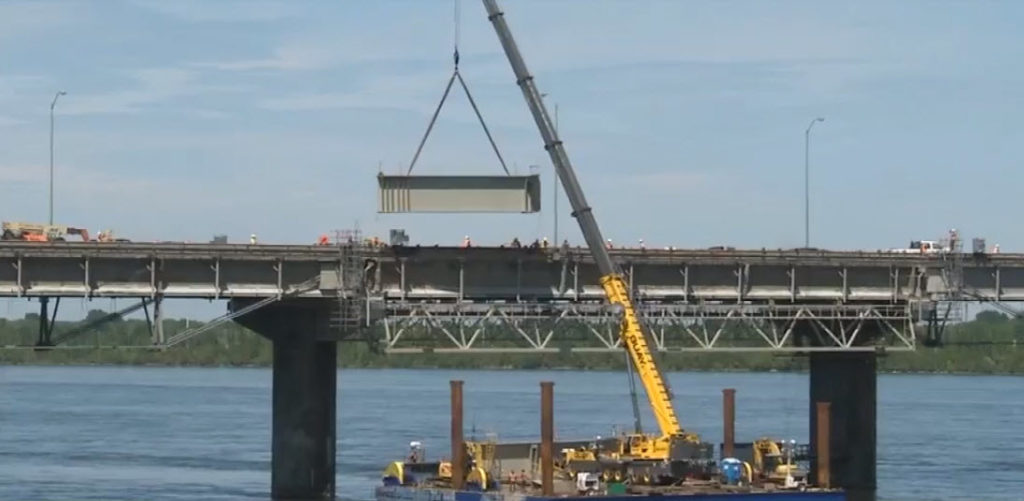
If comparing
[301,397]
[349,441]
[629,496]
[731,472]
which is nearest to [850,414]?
[731,472]

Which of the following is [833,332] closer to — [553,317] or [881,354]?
[881,354]

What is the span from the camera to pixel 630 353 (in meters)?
80.7

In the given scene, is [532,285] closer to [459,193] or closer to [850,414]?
[459,193]

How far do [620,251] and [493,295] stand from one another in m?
5.85

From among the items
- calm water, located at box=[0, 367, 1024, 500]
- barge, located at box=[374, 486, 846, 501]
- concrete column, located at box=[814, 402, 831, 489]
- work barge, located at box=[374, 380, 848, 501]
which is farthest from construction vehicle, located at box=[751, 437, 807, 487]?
calm water, located at box=[0, 367, 1024, 500]

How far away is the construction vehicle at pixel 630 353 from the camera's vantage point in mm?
74062

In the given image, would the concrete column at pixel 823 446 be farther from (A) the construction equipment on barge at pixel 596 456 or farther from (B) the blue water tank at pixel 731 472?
(B) the blue water tank at pixel 731 472

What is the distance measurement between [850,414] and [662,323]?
1416 centimetres

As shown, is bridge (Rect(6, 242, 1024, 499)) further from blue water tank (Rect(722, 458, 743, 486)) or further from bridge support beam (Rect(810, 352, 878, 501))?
blue water tank (Rect(722, 458, 743, 486))

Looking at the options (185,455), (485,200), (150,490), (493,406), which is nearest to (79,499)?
(150,490)

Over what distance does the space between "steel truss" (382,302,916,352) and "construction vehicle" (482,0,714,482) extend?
36.5 inches

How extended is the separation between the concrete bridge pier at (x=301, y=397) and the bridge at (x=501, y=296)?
59 millimetres

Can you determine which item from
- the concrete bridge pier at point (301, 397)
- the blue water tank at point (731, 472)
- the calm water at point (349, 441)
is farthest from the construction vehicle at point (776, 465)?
the concrete bridge pier at point (301, 397)

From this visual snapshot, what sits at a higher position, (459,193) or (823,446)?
(459,193)
